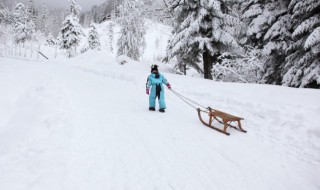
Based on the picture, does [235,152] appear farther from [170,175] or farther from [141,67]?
[141,67]

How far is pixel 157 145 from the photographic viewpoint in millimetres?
5176

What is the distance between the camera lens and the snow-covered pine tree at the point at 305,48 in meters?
9.58

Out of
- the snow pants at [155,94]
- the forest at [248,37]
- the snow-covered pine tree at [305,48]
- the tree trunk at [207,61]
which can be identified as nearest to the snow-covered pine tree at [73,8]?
the forest at [248,37]

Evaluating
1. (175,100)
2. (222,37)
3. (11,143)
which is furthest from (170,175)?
(222,37)

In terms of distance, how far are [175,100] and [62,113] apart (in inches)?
190

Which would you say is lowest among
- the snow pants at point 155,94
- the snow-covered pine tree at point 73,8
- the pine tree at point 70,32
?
the snow pants at point 155,94

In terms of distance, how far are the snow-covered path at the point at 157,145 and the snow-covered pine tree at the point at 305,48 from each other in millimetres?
2181

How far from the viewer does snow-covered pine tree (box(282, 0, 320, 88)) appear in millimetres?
9578

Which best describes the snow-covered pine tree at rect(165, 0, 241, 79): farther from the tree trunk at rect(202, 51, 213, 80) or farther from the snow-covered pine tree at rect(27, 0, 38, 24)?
the snow-covered pine tree at rect(27, 0, 38, 24)

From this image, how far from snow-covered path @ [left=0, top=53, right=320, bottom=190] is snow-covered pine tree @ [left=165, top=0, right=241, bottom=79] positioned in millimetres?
5371

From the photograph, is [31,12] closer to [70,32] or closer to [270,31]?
[70,32]

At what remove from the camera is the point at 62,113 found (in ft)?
23.5

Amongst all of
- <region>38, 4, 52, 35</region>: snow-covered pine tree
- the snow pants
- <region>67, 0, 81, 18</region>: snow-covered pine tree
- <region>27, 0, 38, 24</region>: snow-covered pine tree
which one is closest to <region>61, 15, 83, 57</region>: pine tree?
<region>67, 0, 81, 18</region>: snow-covered pine tree

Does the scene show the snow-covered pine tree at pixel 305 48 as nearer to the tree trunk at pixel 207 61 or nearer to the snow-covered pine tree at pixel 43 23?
the tree trunk at pixel 207 61
